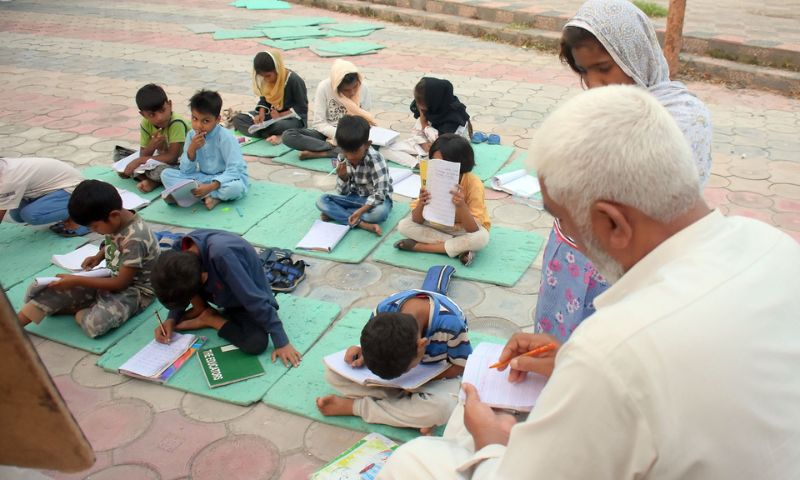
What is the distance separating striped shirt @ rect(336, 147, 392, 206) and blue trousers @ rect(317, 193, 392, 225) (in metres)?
0.05

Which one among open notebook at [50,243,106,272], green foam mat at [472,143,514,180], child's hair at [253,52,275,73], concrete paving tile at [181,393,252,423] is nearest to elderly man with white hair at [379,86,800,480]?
concrete paving tile at [181,393,252,423]

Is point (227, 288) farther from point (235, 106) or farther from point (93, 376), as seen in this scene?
point (235, 106)

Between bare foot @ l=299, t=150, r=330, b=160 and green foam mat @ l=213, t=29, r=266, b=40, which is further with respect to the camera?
green foam mat @ l=213, t=29, r=266, b=40

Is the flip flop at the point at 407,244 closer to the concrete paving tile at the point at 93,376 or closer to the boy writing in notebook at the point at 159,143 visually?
the concrete paving tile at the point at 93,376

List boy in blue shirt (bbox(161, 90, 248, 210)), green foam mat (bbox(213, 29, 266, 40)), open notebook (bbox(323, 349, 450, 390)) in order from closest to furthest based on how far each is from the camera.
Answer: open notebook (bbox(323, 349, 450, 390)) < boy in blue shirt (bbox(161, 90, 248, 210)) < green foam mat (bbox(213, 29, 266, 40))


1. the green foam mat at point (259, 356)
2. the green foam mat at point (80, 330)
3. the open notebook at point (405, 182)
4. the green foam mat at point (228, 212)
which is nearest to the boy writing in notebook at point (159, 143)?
the green foam mat at point (228, 212)

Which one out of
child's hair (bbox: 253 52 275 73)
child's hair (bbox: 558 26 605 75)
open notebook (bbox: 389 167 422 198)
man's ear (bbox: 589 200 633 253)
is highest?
child's hair (bbox: 558 26 605 75)

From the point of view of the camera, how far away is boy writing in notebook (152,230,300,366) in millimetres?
2857

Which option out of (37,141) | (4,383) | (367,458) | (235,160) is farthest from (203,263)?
(37,141)

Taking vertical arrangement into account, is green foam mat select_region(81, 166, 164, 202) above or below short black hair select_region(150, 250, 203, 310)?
below

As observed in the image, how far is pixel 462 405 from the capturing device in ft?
7.16

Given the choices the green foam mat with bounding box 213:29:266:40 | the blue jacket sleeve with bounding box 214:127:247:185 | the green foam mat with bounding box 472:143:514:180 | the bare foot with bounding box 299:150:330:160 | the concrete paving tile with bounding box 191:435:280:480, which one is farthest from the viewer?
the green foam mat with bounding box 213:29:266:40

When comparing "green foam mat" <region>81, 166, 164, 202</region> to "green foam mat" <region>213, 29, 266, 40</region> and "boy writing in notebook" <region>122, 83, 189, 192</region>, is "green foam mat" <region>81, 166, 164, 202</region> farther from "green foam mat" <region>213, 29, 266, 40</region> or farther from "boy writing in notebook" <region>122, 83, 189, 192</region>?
"green foam mat" <region>213, 29, 266, 40</region>

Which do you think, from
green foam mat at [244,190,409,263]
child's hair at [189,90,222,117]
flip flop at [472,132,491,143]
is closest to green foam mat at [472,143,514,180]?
flip flop at [472,132,491,143]
